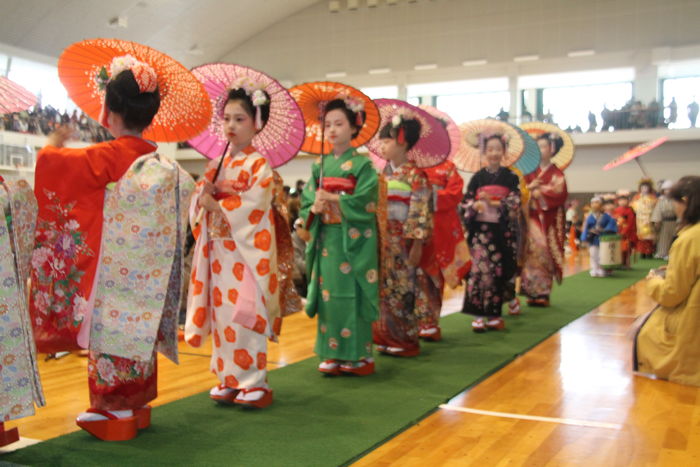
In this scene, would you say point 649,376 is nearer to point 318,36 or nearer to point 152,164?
point 152,164

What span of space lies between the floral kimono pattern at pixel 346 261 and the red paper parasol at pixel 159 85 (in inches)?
38.0

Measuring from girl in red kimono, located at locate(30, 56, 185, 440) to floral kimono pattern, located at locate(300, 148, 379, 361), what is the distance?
4.57 feet

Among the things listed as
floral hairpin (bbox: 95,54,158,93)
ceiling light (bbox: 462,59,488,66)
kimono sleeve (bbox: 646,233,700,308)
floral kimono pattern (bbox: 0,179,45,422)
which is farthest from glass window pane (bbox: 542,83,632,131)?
floral kimono pattern (bbox: 0,179,45,422)

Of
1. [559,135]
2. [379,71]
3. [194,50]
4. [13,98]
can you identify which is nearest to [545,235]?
[559,135]

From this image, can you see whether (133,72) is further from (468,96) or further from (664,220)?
(468,96)

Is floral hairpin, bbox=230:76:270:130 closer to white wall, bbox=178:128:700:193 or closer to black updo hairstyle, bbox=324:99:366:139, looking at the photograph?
black updo hairstyle, bbox=324:99:366:139

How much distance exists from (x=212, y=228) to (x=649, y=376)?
278 centimetres

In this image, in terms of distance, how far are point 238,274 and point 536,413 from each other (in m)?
1.61

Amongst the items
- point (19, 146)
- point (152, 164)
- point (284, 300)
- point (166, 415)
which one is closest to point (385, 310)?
point (284, 300)

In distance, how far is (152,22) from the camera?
1888cm

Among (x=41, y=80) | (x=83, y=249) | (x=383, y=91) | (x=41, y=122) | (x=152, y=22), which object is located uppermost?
(x=152, y=22)

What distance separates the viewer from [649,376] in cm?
428

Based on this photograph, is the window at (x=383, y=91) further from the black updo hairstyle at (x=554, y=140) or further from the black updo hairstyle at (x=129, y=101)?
the black updo hairstyle at (x=129, y=101)

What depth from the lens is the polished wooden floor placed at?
2.85 m
